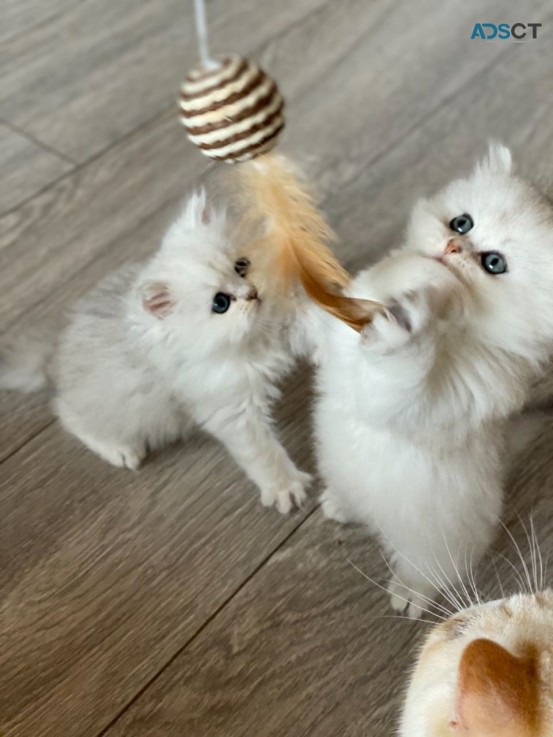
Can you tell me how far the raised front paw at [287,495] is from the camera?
113cm

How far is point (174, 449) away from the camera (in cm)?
122

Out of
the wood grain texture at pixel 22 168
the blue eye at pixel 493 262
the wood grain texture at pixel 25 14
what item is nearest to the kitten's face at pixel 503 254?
the blue eye at pixel 493 262

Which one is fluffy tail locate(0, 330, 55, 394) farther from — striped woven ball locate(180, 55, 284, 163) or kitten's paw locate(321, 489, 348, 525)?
striped woven ball locate(180, 55, 284, 163)

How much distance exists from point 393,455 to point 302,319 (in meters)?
0.26

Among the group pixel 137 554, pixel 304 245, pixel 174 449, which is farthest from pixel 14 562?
pixel 304 245

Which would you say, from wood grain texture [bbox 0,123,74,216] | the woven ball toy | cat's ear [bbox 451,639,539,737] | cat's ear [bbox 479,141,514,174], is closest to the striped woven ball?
the woven ball toy

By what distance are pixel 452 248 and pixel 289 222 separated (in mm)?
Answer: 185

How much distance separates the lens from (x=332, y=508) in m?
1.12

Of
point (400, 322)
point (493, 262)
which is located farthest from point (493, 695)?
point (493, 262)

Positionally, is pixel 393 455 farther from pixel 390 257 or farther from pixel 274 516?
pixel 274 516

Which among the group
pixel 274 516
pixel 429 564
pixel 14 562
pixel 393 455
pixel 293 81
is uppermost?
pixel 293 81

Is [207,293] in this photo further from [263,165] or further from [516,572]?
[516,572]

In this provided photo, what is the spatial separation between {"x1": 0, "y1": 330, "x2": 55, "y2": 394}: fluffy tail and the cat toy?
0.47m

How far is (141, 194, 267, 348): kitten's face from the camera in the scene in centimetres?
92
